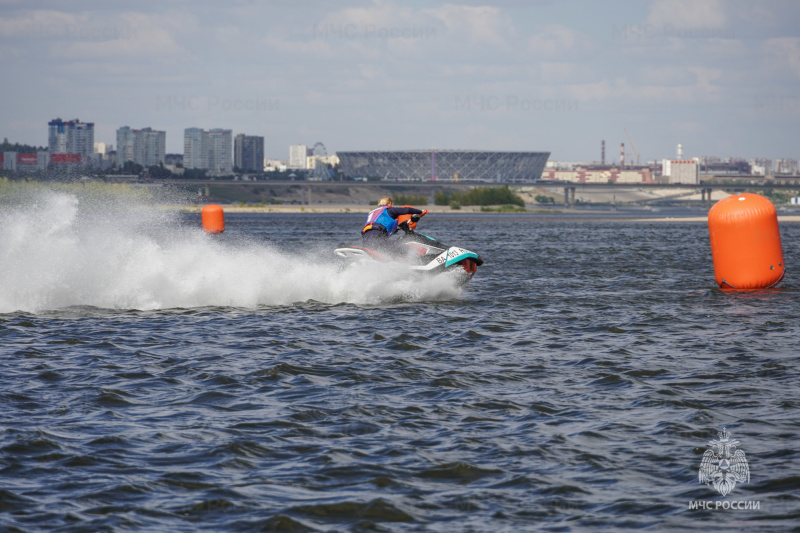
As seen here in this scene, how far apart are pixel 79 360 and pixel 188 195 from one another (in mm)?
173198

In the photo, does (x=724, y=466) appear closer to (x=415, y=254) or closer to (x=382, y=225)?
(x=415, y=254)

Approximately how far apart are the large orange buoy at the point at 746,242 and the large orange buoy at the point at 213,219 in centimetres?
4869

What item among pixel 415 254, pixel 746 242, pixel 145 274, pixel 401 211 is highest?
pixel 401 211

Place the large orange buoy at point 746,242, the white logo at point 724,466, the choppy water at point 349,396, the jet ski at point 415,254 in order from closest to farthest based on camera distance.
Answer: the choppy water at point 349,396
the white logo at point 724,466
the jet ski at point 415,254
the large orange buoy at point 746,242

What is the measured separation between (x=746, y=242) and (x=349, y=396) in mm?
13813

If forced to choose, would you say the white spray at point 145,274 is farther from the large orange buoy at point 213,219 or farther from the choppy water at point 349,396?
the large orange buoy at point 213,219

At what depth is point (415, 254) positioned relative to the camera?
20109mm

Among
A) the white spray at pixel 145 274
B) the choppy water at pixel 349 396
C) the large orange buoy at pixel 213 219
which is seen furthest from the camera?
the large orange buoy at pixel 213 219

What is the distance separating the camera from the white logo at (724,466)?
26.7ft

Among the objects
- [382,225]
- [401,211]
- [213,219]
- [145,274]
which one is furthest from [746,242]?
[213,219]

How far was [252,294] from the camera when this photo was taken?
20594 millimetres

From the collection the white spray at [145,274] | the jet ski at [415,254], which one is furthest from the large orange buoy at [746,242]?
the white spray at [145,274]

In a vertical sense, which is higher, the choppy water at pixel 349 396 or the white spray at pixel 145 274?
the white spray at pixel 145 274

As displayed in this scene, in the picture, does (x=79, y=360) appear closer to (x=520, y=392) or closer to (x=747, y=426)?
(x=520, y=392)
